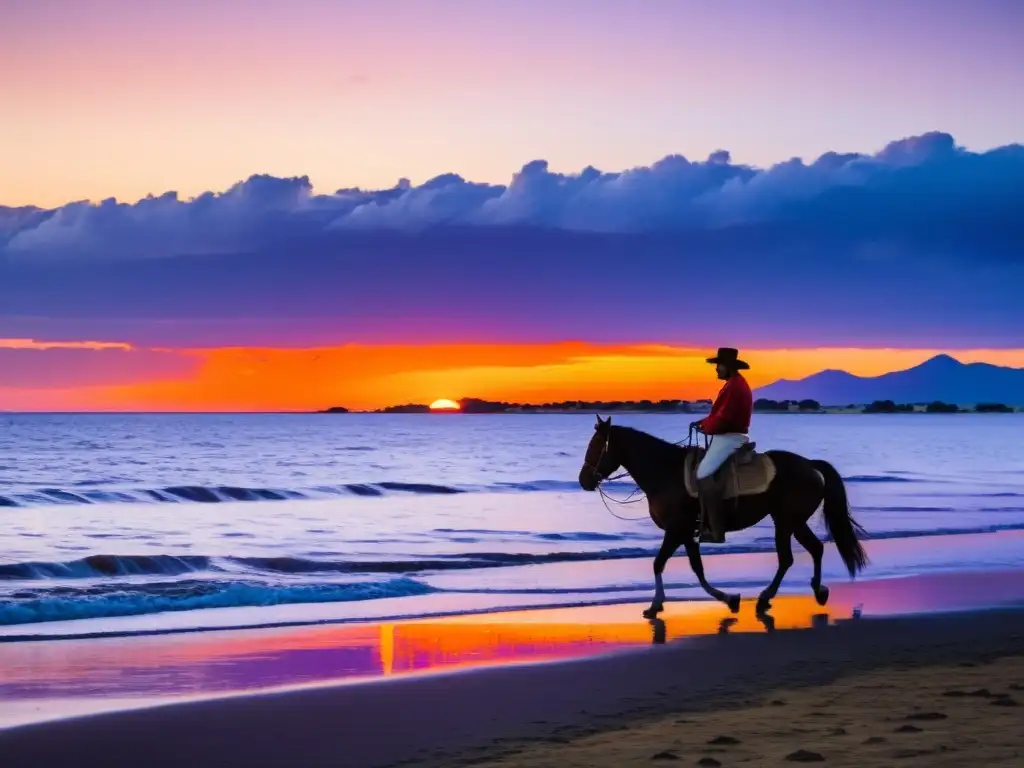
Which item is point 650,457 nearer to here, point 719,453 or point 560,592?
point 719,453

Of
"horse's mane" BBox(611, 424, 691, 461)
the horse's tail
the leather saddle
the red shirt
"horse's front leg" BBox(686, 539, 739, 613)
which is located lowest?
"horse's front leg" BBox(686, 539, 739, 613)

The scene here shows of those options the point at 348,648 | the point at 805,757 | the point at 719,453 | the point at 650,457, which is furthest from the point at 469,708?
the point at 650,457

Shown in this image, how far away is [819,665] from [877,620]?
3.39m

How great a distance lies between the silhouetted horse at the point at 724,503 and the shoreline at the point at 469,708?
7.60ft

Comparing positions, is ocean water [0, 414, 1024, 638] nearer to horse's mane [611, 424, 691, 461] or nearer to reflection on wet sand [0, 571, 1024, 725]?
reflection on wet sand [0, 571, 1024, 725]

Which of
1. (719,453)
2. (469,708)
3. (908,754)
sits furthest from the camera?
(719,453)

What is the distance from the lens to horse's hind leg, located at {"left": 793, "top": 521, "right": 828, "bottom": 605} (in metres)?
A: 14.9

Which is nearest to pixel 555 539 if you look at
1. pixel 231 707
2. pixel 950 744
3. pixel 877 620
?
pixel 877 620

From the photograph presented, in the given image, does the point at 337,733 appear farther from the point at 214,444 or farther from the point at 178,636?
the point at 214,444

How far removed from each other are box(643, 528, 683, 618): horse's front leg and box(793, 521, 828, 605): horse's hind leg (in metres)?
1.46

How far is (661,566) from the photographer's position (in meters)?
14.6

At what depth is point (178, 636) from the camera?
43.0 feet

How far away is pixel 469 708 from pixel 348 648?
3206 millimetres

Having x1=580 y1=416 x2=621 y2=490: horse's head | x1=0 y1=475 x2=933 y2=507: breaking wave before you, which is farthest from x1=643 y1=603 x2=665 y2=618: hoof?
x1=0 y1=475 x2=933 y2=507: breaking wave
